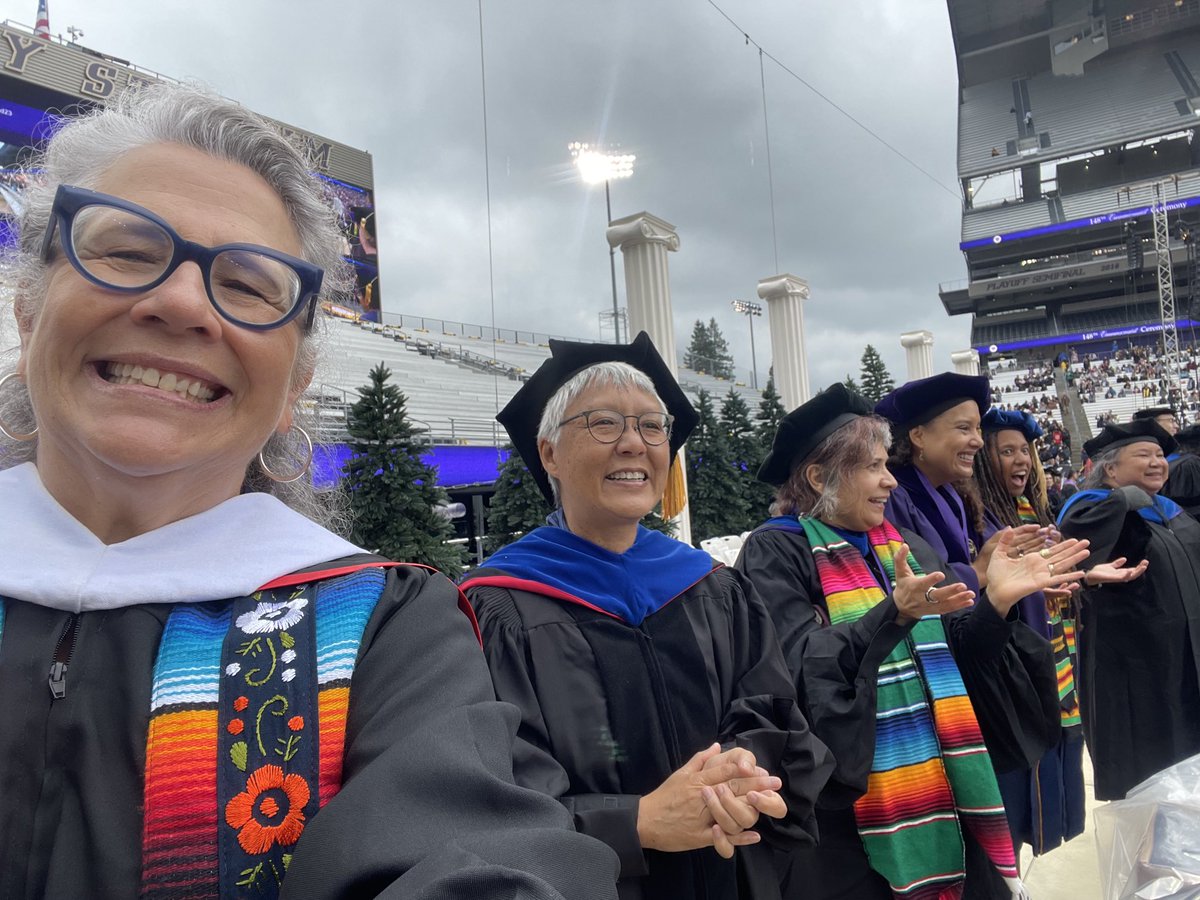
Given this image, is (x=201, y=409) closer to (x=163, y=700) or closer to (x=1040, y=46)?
(x=163, y=700)

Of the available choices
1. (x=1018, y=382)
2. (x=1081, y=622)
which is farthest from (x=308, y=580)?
(x=1018, y=382)

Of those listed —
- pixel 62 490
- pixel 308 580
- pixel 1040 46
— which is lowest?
pixel 308 580

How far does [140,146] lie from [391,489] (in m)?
9.06

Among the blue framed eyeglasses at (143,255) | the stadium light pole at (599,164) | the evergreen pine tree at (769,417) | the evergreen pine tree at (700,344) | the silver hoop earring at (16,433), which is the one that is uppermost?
the evergreen pine tree at (700,344)

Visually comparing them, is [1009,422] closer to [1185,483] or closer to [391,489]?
[1185,483]

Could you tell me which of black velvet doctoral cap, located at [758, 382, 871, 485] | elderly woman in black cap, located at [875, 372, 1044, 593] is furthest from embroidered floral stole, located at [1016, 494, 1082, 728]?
black velvet doctoral cap, located at [758, 382, 871, 485]

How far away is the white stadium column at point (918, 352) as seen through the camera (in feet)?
88.6

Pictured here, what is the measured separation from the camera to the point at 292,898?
0.78 meters

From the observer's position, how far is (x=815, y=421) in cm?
277

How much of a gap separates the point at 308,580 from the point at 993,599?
2.18m

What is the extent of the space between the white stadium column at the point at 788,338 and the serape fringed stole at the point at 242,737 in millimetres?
19045

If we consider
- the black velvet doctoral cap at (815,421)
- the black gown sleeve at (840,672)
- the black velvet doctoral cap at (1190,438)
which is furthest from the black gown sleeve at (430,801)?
the black velvet doctoral cap at (1190,438)

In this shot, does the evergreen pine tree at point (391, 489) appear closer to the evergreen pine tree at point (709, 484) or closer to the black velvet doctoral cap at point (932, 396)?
the black velvet doctoral cap at point (932, 396)

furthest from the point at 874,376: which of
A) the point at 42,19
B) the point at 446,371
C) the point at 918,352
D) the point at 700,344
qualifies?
the point at 700,344
